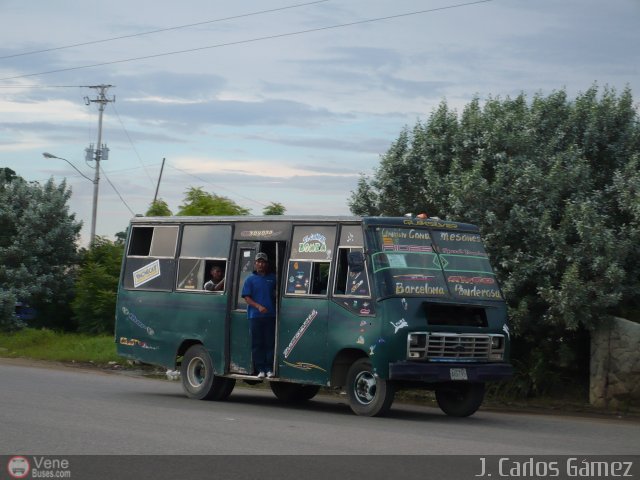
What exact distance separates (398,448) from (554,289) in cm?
785

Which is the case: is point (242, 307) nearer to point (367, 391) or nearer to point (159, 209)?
point (367, 391)

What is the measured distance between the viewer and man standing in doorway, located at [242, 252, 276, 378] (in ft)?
54.1

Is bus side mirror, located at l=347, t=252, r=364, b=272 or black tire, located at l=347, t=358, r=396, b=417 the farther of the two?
bus side mirror, located at l=347, t=252, r=364, b=272

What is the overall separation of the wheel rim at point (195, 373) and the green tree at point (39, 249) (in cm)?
1695

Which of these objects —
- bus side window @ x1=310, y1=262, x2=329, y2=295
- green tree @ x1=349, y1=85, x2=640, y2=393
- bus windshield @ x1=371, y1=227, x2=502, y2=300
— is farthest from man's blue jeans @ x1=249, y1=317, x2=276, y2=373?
green tree @ x1=349, y1=85, x2=640, y2=393

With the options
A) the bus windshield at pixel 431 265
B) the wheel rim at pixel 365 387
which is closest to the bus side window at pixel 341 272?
the bus windshield at pixel 431 265

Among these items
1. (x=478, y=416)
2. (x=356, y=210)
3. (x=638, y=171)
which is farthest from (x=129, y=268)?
(x=638, y=171)

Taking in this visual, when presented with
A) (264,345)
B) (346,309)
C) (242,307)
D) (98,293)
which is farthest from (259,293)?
(98,293)

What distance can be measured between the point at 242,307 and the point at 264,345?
736 mm

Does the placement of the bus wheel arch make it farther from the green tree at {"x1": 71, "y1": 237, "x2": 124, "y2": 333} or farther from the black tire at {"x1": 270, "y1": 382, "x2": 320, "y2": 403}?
the green tree at {"x1": 71, "y1": 237, "x2": 124, "y2": 333}

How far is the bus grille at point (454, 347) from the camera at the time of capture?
14906mm

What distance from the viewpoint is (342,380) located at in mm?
15758

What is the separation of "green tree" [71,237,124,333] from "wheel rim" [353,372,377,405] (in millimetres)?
16696

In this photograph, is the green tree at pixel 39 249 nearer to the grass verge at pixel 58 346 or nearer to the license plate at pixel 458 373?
the grass verge at pixel 58 346
